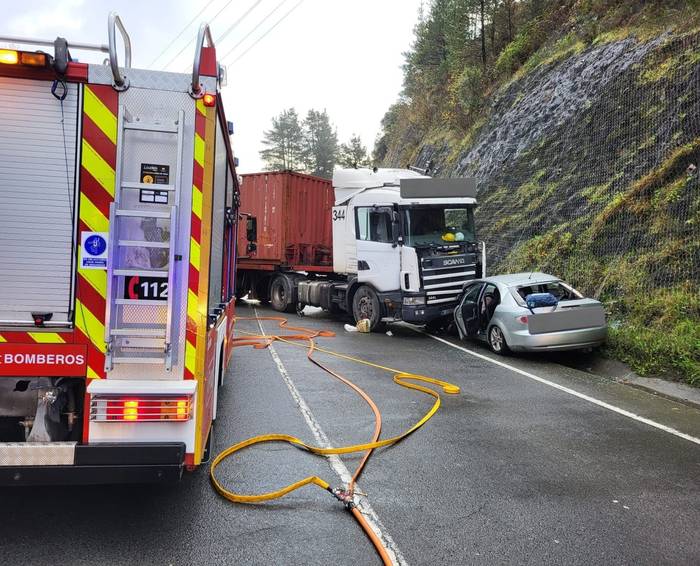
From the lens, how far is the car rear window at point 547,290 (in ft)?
31.5

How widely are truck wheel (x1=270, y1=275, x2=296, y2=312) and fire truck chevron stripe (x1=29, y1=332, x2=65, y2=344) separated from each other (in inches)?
504

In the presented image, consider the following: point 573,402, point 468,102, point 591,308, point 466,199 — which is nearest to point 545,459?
point 573,402

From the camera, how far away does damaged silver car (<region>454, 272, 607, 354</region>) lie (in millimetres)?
8898

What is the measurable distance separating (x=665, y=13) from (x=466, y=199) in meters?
8.35

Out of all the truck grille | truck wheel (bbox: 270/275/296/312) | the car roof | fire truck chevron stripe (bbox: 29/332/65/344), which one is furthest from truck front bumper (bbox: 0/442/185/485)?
truck wheel (bbox: 270/275/296/312)

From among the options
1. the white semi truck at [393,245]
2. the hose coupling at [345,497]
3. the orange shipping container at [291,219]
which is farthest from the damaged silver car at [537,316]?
the orange shipping container at [291,219]

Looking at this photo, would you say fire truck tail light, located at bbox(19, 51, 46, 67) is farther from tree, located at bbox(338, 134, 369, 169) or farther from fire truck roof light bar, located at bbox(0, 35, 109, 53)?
tree, located at bbox(338, 134, 369, 169)

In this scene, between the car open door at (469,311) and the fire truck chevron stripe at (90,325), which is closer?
the fire truck chevron stripe at (90,325)

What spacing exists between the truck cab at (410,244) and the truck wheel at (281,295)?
134 inches

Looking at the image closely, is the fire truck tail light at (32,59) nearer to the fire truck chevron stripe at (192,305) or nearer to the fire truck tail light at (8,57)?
the fire truck tail light at (8,57)

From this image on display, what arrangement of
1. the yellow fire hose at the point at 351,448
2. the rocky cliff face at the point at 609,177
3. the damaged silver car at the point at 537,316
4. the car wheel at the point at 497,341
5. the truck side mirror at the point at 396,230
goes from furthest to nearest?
the truck side mirror at the point at 396,230, the rocky cliff face at the point at 609,177, the car wheel at the point at 497,341, the damaged silver car at the point at 537,316, the yellow fire hose at the point at 351,448

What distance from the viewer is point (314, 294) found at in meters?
14.9

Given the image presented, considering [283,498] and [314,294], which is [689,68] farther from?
[283,498]

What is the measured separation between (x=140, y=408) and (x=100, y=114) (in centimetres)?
168
